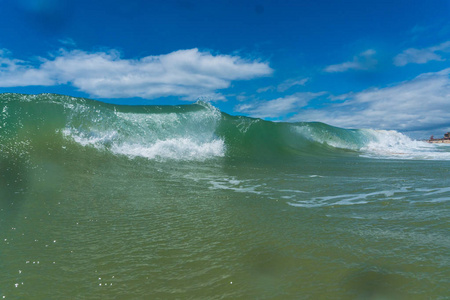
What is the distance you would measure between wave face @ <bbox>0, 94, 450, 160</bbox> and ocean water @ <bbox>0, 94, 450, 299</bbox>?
106 cm

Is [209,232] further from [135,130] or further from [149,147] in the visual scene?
[135,130]

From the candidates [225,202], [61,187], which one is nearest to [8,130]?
[61,187]

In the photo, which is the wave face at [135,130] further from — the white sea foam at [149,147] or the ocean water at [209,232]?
the ocean water at [209,232]

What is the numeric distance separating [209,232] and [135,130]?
9093mm

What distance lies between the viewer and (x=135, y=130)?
11375 millimetres

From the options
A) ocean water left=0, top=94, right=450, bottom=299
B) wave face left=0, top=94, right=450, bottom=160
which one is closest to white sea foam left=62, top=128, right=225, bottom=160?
wave face left=0, top=94, right=450, bottom=160

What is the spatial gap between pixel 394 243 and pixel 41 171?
6875 mm

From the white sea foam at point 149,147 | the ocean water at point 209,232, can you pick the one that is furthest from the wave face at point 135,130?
the ocean water at point 209,232

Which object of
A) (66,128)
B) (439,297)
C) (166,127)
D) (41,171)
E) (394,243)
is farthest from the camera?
(166,127)

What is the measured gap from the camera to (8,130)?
8.98m

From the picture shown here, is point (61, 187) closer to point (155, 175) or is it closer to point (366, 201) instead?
point (155, 175)

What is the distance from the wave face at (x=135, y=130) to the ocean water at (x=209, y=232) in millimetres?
1062

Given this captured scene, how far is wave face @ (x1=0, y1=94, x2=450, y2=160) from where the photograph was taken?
9531 mm

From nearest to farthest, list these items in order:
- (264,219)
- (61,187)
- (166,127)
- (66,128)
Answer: (264,219), (61,187), (66,128), (166,127)
